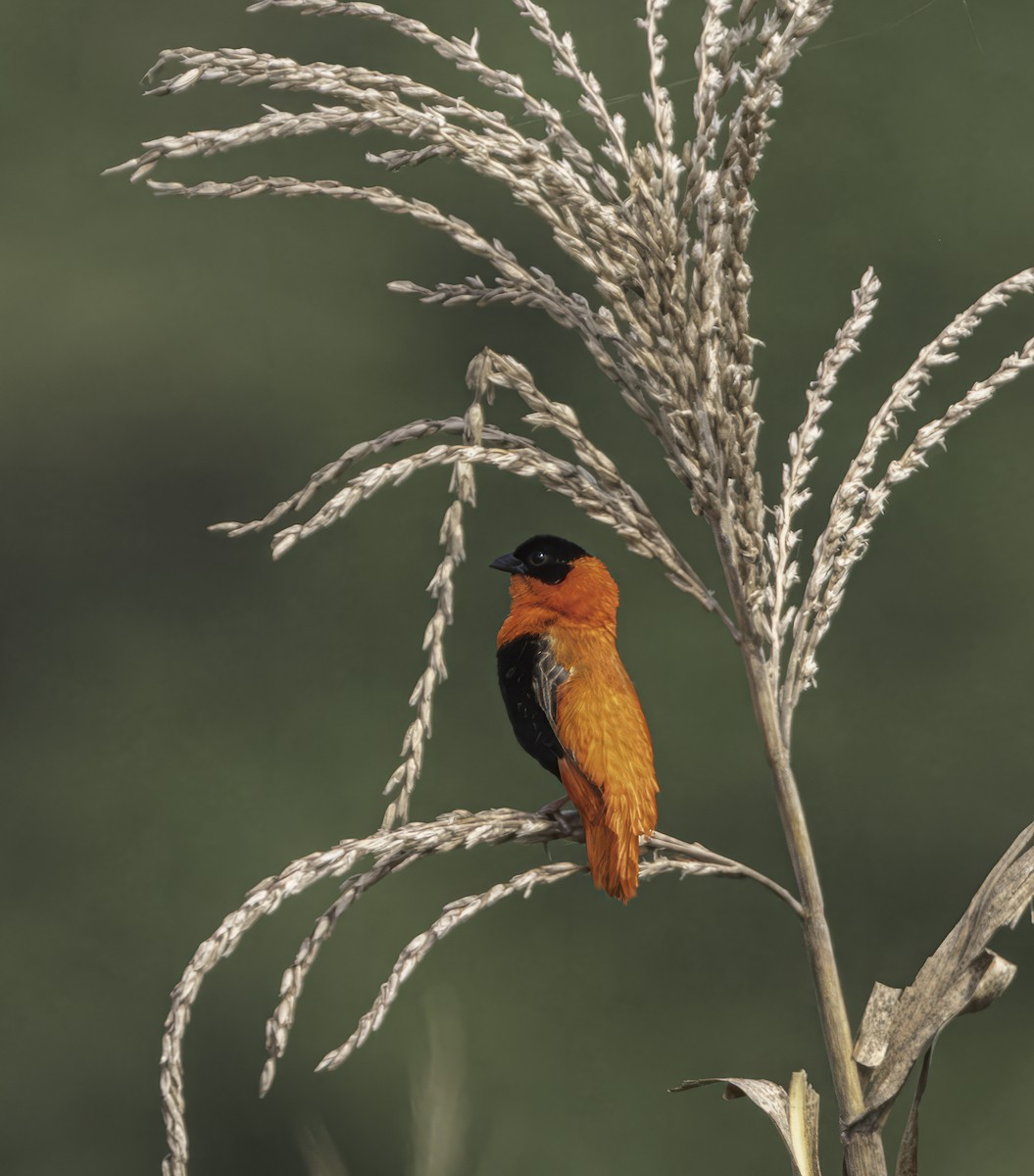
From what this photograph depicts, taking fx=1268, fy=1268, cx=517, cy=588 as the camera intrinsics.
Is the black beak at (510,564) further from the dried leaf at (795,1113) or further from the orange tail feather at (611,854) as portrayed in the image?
the dried leaf at (795,1113)

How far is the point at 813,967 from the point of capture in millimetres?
584

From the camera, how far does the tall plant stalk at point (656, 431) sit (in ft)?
1.65

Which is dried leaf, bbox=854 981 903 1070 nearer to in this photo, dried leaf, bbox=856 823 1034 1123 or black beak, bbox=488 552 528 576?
dried leaf, bbox=856 823 1034 1123

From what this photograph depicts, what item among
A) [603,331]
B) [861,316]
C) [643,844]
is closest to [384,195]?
[603,331]

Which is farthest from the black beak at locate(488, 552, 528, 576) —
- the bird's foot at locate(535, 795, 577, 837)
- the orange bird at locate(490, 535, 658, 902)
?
the bird's foot at locate(535, 795, 577, 837)

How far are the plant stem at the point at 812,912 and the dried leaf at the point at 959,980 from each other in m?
0.01

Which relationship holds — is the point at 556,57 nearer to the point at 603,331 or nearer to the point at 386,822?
the point at 603,331

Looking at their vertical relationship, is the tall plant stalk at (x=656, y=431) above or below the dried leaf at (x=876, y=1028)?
above

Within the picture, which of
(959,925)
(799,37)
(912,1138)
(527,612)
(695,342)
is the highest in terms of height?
(799,37)

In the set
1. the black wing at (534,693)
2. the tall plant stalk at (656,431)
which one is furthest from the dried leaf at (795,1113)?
the black wing at (534,693)

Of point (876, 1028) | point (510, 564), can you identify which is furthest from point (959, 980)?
point (510, 564)

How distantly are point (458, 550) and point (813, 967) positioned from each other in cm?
26

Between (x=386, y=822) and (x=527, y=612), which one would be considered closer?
(x=386, y=822)

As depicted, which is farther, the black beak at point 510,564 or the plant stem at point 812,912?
the black beak at point 510,564
